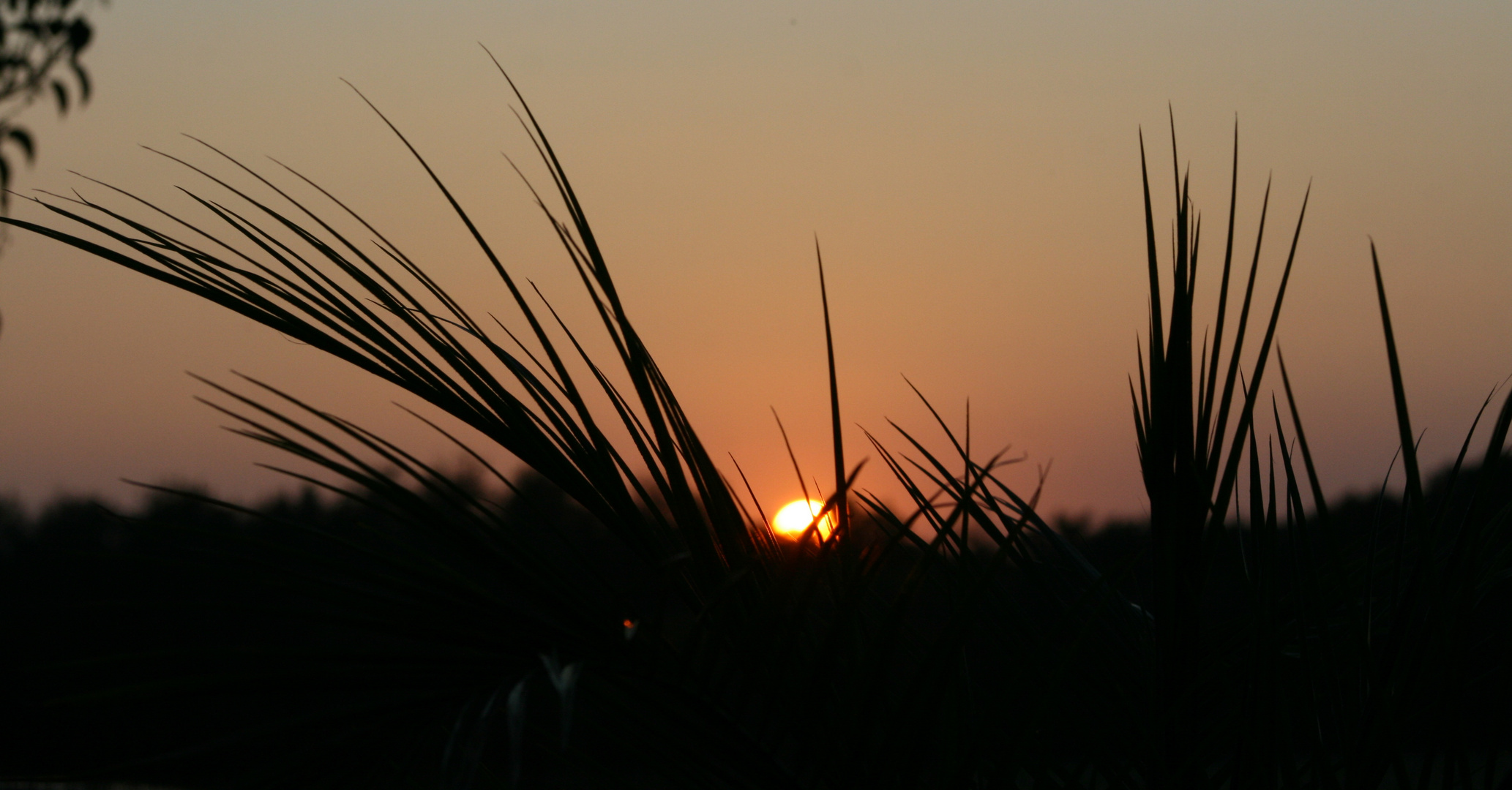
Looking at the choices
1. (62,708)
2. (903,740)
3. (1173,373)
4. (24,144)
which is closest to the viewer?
(62,708)

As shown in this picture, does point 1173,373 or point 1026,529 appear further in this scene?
point 1026,529

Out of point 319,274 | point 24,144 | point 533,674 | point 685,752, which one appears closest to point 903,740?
point 685,752

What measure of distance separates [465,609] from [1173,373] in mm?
589

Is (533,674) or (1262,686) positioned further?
(1262,686)

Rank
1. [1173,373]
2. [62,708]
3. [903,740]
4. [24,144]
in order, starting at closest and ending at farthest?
1. [62,708]
2. [903,740]
3. [1173,373]
4. [24,144]

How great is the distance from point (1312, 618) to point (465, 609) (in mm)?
917

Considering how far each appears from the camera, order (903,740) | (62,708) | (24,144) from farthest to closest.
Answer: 1. (24,144)
2. (903,740)
3. (62,708)

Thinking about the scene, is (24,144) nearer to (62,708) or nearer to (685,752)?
(62,708)

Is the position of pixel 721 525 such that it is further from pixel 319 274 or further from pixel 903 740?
pixel 319 274

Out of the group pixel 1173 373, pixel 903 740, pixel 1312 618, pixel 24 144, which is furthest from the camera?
pixel 24 144

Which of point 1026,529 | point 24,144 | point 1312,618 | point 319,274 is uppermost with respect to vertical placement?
point 24,144

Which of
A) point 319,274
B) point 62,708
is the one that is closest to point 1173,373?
point 319,274

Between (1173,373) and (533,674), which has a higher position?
(1173,373)

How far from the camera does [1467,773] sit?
0.65 m
